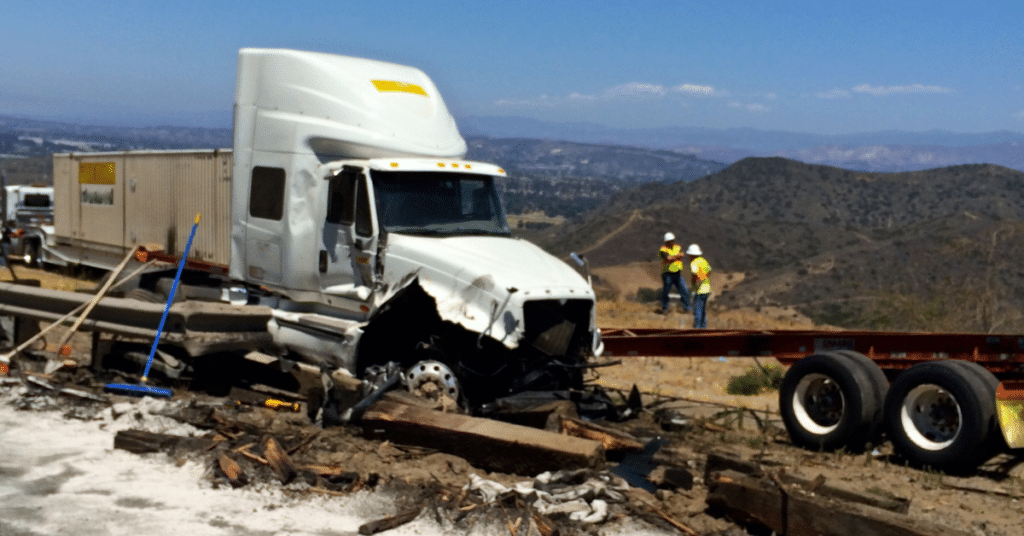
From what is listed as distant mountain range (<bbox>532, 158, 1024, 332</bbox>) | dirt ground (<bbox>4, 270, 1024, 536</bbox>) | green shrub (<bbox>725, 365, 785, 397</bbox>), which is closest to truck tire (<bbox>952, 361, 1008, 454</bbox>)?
dirt ground (<bbox>4, 270, 1024, 536</bbox>)

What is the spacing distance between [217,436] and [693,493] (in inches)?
152

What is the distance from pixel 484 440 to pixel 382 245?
270 centimetres

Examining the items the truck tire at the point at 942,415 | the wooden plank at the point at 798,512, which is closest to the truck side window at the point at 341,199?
the wooden plank at the point at 798,512

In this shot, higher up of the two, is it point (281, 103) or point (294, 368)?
point (281, 103)

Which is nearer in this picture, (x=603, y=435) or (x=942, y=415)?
(x=603, y=435)

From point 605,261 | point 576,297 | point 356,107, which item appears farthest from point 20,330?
point 605,261

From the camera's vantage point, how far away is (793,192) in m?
81.7

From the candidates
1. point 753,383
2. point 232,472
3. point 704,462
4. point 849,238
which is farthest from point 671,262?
point 849,238

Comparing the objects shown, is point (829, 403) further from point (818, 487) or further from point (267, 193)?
point (267, 193)

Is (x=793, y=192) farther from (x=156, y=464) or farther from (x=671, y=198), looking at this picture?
(x=156, y=464)

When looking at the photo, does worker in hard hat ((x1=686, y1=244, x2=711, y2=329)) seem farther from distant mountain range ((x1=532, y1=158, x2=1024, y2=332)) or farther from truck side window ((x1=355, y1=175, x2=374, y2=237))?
truck side window ((x1=355, y1=175, x2=374, y2=237))

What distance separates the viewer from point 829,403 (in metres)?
9.16

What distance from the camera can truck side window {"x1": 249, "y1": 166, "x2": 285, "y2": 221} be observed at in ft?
34.6

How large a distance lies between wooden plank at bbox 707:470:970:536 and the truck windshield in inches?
163
